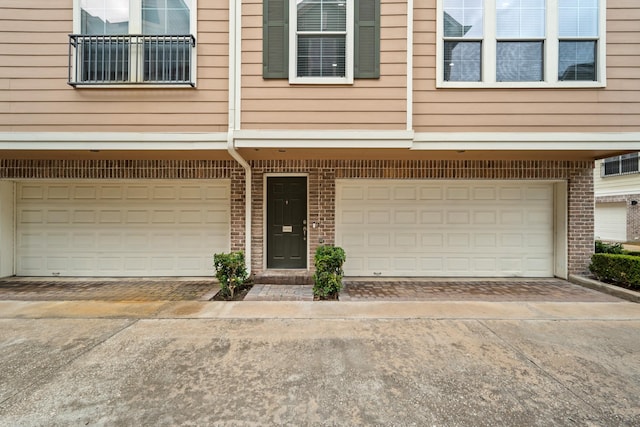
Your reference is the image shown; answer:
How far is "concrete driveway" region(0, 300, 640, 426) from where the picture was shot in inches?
85.4

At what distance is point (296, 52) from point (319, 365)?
427cm

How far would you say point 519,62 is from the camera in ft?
15.8

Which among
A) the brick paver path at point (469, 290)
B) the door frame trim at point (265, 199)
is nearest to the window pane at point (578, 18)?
the brick paver path at point (469, 290)

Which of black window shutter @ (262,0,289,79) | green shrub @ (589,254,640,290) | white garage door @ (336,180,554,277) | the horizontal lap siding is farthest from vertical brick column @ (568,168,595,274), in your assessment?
black window shutter @ (262,0,289,79)

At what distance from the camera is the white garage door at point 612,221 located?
12.1 metres

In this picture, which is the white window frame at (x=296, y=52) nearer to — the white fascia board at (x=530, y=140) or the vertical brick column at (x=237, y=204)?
the white fascia board at (x=530, y=140)

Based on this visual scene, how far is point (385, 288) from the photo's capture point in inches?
213

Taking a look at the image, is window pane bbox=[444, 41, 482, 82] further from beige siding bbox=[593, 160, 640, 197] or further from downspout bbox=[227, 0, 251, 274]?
beige siding bbox=[593, 160, 640, 197]

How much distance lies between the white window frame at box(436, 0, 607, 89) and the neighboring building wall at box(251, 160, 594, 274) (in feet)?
5.21

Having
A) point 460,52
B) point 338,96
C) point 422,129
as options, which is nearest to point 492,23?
point 460,52

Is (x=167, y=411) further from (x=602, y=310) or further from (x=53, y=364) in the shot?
(x=602, y=310)

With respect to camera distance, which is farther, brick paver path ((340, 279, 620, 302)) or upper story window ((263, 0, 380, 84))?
brick paver path ((340, 279, 620, 302))

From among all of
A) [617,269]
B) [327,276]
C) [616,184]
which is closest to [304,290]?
[327,276]

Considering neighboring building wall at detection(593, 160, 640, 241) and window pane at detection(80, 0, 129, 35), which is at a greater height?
window pane at detection(80, 0, 129, 35)
